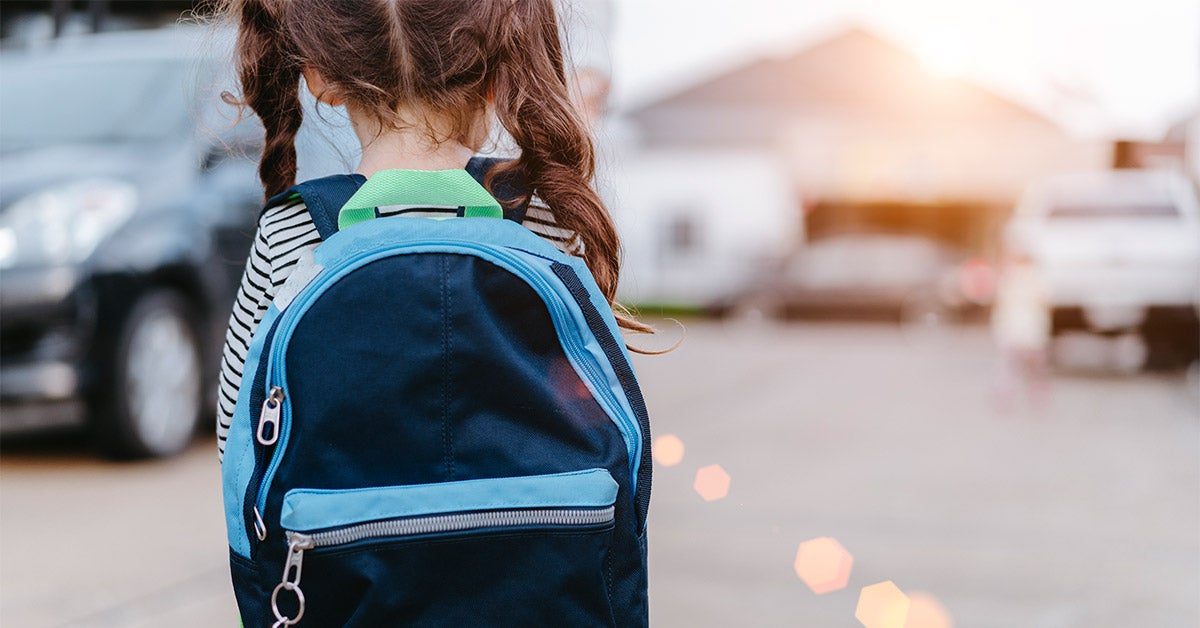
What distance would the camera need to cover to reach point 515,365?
1454mm

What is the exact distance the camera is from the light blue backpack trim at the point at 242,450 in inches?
57.0

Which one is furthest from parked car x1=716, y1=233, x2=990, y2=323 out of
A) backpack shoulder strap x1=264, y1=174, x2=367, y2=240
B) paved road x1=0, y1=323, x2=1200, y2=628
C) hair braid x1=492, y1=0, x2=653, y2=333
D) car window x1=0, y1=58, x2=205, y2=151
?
backpack shoulder strap x1=264, y1=174, x2=367, y2=240

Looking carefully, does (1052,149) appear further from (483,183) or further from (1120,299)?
(483,183)

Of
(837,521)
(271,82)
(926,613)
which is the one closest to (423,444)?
(271,82)

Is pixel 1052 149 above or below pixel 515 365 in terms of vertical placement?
below

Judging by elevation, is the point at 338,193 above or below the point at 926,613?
above

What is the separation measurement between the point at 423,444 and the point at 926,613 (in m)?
2.56

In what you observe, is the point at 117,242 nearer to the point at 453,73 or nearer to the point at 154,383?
the point at 154,383

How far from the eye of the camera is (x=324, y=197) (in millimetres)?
1557

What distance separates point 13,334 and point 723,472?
3.14 m

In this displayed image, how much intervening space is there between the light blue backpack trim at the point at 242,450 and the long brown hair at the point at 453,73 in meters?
0.34

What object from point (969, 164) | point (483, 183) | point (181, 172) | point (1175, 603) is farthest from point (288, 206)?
point (969, 164)

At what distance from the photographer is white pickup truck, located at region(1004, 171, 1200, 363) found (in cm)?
1096

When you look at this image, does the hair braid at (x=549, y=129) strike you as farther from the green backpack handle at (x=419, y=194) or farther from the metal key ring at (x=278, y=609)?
the metal key ring at (x=278, y=609)
